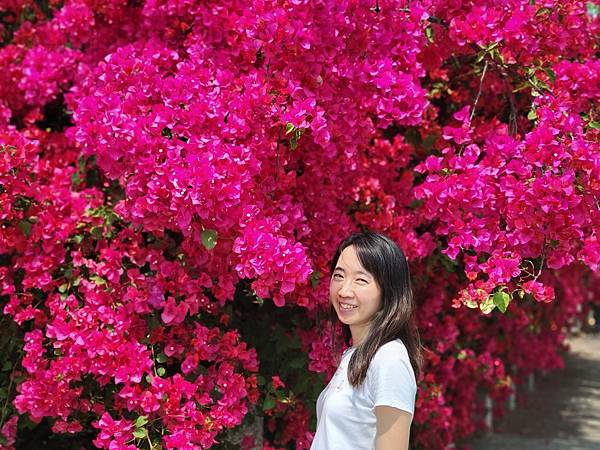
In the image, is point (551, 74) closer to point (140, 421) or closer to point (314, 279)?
point (314, 279)

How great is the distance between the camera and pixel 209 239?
107 inches

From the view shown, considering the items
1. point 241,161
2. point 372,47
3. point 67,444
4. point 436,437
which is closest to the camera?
point 241,161

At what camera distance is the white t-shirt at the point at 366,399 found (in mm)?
2184

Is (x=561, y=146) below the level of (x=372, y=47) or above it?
below

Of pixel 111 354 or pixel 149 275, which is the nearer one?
pixel 111 354

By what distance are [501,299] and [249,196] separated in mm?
848

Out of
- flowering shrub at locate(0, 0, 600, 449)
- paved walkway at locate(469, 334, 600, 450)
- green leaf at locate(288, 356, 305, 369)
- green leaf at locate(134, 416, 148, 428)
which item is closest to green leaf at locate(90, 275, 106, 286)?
flowering shrub at locate(0, 0, 600, 449)

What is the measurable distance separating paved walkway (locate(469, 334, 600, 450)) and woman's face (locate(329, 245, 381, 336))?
4.42 metres

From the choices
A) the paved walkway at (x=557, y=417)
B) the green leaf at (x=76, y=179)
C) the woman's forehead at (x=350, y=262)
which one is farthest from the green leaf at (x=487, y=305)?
the paved walkway at (x=557, y=417)

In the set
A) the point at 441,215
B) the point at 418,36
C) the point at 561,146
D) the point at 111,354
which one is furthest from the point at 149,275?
the point at 561,146

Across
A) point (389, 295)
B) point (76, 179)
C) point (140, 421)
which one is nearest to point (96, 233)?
point (76, 179)

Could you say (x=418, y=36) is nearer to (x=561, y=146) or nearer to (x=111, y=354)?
(x=561, y=146)

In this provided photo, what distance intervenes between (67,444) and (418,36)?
7.02 feet

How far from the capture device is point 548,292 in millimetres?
2906
